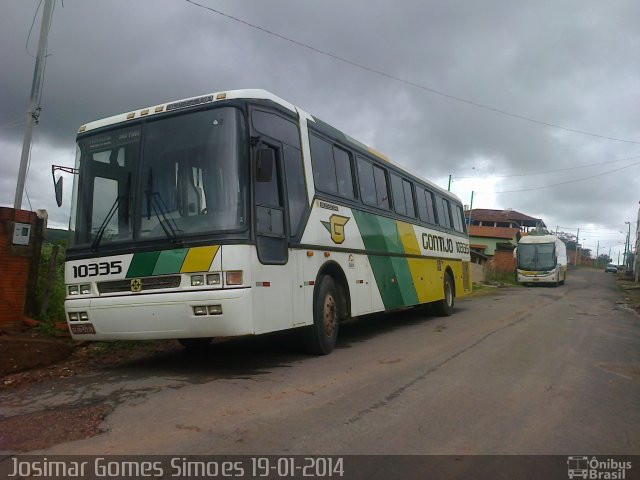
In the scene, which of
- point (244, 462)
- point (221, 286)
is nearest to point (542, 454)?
point (244, 462)

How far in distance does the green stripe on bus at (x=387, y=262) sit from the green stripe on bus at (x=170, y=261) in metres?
3.56

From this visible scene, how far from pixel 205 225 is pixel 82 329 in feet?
7.00

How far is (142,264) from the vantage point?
6.12 metres

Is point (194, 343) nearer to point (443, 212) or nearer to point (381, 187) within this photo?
point (381, 187)

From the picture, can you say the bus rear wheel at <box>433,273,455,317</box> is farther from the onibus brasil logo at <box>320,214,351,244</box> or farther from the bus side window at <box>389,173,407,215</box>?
the onibus brasil logo at <box>320,214,351,244</box>

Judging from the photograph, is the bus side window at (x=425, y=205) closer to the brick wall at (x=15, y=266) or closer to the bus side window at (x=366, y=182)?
the bus side window at (x=366, y=182)

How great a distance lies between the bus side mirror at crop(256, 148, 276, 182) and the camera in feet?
19.7

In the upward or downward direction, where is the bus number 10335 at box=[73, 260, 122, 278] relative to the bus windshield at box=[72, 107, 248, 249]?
downward

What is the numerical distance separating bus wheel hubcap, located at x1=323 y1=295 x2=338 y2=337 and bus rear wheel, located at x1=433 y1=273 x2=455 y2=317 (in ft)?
21.7

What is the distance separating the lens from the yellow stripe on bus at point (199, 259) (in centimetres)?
579

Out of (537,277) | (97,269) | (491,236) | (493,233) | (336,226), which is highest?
(493,233)

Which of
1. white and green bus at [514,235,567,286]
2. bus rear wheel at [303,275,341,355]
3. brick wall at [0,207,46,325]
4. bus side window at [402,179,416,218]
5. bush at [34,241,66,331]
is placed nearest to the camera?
bus rear wheel at [303,275,341,355]

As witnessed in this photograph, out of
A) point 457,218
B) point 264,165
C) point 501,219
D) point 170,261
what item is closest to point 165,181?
point 170,261

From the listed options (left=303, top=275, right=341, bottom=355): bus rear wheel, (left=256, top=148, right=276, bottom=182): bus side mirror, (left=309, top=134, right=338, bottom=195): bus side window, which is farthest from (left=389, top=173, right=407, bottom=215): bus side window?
(left=256, top=148, right=276, bottom=182): bus side mirror
